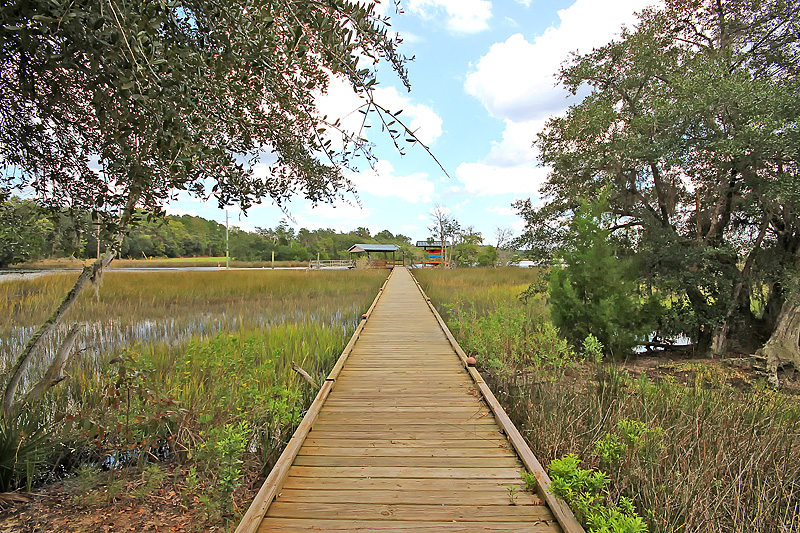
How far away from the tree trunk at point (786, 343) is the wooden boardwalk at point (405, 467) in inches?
231

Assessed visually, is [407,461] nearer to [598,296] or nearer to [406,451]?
[406,451]

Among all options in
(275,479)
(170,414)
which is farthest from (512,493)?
(170,414)

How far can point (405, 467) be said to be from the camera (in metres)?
2.61

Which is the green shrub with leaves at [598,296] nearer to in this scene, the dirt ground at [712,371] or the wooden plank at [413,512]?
the dirt ground at [712,371]

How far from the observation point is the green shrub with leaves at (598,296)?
6738mm

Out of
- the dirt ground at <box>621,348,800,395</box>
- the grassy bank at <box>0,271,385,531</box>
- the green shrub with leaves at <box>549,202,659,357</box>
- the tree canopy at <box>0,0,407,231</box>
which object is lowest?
the dirt ground at <box>621,348,800,395</box>

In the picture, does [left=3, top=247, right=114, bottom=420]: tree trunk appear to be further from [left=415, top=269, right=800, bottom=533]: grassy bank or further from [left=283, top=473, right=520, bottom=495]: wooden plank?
[left=415, top=269, right=800, bottom=533]: grassy bank

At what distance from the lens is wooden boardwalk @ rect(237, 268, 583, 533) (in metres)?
2.09

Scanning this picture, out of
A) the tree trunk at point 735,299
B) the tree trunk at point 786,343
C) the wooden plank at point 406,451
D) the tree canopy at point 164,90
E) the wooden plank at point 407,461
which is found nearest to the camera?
the tree canopy at point 164,90

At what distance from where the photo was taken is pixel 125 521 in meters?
2.32

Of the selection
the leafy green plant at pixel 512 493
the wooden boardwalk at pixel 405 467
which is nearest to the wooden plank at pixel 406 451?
the wooden boardwalk at pixel 405 467

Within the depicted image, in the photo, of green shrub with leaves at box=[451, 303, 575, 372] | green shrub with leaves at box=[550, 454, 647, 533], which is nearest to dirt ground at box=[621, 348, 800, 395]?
green shrub with leaves at box=[451, 303, 575, 372]

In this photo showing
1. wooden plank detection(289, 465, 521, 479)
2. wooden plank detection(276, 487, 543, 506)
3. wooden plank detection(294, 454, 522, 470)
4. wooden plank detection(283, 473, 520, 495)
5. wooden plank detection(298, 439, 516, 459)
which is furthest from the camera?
wooden plank detection(298, 439, 516, 459)

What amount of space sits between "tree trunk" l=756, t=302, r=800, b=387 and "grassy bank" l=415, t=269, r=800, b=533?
1.94 meters
